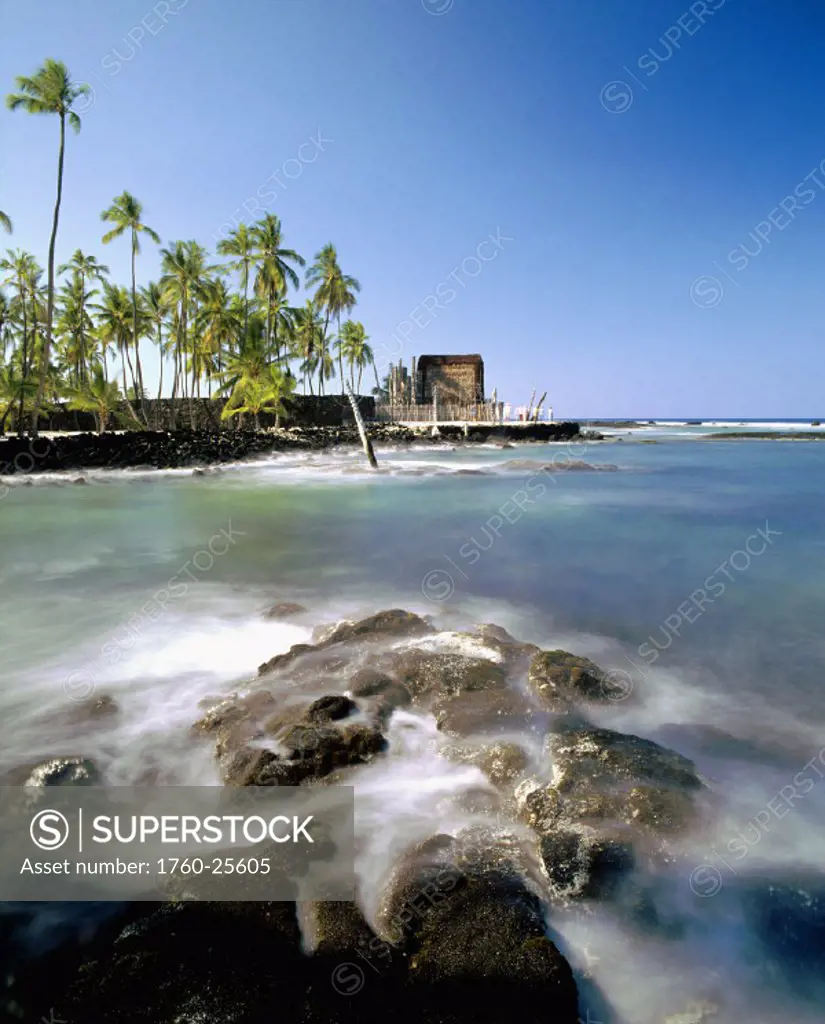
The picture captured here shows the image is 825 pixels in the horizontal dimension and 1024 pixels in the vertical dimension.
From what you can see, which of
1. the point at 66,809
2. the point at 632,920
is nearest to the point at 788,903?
the point at 632,920

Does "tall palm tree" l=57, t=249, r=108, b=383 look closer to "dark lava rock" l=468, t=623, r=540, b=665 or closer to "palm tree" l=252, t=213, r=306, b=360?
"palm tree" l=252, t=213, r=306, b=360

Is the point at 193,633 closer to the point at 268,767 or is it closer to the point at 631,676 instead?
the point at 268,767

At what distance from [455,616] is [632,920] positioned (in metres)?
4.54

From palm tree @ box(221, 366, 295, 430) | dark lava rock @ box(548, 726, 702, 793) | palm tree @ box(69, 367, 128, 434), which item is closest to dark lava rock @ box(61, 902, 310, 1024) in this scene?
dark lava rock @ box(548, 726, 702, 793)

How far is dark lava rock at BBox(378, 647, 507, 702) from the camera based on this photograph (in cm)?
445

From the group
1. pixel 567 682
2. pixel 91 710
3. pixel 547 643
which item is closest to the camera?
pixel 91 710

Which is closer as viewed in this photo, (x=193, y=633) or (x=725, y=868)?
(x=725, y=868)

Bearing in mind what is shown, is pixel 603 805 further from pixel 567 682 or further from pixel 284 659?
pixel 284 659

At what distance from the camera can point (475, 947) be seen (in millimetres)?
2262

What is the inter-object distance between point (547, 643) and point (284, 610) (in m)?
3.03

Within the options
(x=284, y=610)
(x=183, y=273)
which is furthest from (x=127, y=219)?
(x=284, y=610)

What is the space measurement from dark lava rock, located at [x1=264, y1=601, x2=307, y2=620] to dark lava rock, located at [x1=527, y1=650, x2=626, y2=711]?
306cm

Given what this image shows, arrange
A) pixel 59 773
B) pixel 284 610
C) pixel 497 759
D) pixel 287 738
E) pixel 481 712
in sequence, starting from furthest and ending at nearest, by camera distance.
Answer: pixel 284 610 → pixel 481 712 → pixel 287 738 → pixel 497 759 → pixel 59 773

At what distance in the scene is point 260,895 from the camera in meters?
2.53
